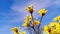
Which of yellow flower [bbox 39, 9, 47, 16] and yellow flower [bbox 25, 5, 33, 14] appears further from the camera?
yellow flower [bbox 39, 9, 47, 16]

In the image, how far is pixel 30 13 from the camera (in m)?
4.70

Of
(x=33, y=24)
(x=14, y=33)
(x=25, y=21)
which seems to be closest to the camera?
(x=33, y=24)

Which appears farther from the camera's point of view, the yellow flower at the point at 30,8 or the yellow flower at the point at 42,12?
the yellow flower at the point at 42,12

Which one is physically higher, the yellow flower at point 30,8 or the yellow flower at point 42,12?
the yellow flower at point 30,8

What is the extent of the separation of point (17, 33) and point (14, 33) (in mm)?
126

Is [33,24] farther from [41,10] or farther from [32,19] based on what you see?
[41,10]

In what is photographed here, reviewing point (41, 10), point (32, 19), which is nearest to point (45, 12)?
point (41, 10)

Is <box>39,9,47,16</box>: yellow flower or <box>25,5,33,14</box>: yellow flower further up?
<box>25,5,33,14</box>: yellow flower

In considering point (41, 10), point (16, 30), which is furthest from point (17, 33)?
point (41, 10)

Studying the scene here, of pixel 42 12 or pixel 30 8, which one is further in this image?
pixel 42 12

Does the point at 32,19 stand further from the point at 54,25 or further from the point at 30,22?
the point at 54,25

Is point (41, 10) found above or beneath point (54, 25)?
above

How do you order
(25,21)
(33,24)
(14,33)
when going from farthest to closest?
(14,33) < (25,21) < (33,24)

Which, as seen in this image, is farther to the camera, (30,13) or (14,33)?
(14,33)
